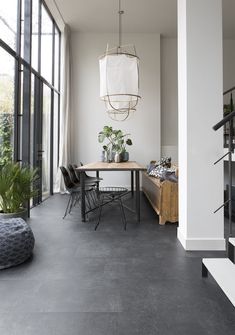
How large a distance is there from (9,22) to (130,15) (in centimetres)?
325

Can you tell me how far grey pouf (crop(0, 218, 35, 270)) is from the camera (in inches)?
92.4

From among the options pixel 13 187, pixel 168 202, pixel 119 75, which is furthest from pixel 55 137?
pixel 168 202

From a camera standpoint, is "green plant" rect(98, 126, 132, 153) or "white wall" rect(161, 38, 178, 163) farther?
"white wall" rect(161, 38, 178, 163)

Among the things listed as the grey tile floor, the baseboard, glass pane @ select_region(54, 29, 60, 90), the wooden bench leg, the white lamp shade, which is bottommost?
the grey tile floor

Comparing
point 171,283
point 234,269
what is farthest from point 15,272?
point 234,269

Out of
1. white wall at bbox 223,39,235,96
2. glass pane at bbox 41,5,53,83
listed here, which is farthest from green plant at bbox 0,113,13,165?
white wall at bbox 223,39,235,96

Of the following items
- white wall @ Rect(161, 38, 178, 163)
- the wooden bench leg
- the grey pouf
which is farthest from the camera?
white wall @ Rect(161, 38, 178, 163)

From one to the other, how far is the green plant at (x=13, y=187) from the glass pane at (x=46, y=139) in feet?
7.27

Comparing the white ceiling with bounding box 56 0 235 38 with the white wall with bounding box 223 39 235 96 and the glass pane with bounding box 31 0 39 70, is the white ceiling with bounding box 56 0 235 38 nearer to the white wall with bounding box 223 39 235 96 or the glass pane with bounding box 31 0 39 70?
the white wall with bounding box 223 39 235 96

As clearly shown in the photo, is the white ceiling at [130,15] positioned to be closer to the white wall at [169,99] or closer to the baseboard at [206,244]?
the white wall at [169,99]

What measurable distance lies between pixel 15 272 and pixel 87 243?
35.8 inches

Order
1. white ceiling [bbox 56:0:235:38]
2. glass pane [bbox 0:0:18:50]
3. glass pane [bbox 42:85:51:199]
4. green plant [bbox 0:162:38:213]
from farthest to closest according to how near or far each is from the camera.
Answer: glass pane [bbox 42:85:51:199]
white ceiling [bbox 56:0:235:38]
glass pane [bbox 0:0:18:50]
green plant [bbox 0:162:38:213]

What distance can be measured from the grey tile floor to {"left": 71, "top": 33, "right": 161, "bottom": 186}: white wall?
4.23 meters

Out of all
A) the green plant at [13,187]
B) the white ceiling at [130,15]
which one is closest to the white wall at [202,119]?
the green plant at [13,187]
